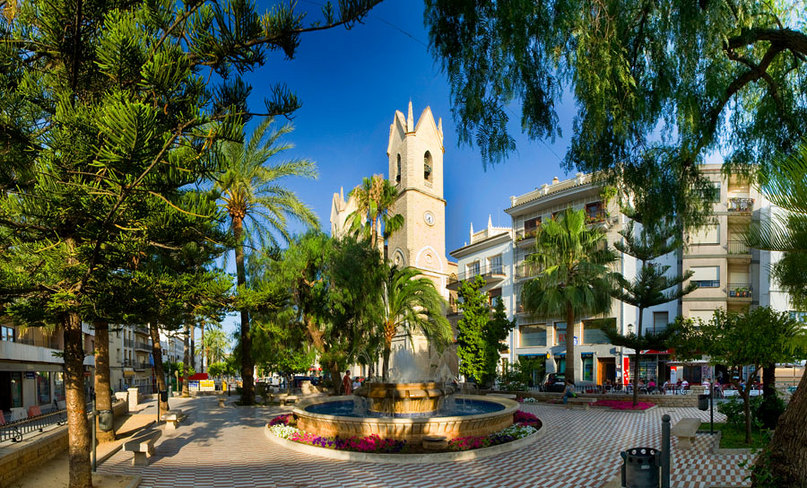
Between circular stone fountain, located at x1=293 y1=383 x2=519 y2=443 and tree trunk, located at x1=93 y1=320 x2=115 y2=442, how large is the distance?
5276mm

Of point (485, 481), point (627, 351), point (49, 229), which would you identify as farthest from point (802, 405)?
point (627, 351)

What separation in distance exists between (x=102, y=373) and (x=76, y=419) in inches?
251

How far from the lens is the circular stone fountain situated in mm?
12039

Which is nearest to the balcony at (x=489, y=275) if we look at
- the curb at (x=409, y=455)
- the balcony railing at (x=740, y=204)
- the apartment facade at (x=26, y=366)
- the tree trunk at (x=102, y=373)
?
the balcony railing at (x=740, y=204)

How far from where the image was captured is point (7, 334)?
Result: 26.7m

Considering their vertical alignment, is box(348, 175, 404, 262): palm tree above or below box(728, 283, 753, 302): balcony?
above

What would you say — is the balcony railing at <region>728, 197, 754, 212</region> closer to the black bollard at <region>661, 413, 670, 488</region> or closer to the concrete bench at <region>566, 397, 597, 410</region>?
the concrete bench at <region>566, 397, 597, 410</region>

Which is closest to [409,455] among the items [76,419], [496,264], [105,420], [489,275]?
[76,419]

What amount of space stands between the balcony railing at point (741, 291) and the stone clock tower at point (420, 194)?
22.3 meters

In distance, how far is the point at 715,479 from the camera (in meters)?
8.80

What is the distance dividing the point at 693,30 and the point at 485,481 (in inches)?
324

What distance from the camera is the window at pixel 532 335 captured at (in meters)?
36.7

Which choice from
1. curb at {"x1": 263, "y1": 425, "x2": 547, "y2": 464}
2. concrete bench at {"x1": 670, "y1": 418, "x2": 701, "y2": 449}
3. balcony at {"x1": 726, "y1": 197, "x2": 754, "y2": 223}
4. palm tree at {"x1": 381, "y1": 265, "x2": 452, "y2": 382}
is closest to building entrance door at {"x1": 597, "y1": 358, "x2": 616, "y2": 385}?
balcony at {"x1": 726, "y1": 197, "x2": 754, "y2": 223}

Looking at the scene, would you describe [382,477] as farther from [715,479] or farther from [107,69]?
[107,69]
